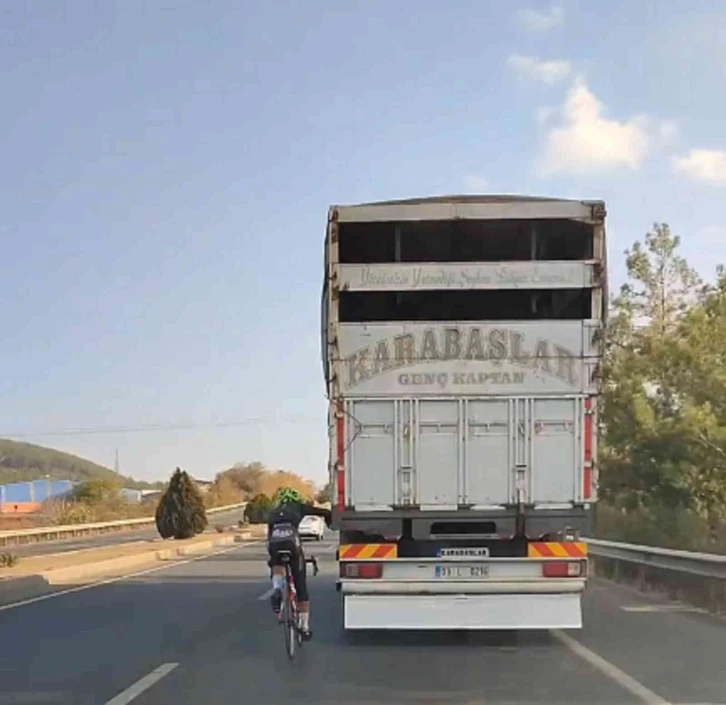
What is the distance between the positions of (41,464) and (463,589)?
179 meters

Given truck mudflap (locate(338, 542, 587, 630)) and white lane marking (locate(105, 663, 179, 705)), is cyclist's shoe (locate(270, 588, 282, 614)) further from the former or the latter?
white lane marking (locate(105, 663, 179, 705))

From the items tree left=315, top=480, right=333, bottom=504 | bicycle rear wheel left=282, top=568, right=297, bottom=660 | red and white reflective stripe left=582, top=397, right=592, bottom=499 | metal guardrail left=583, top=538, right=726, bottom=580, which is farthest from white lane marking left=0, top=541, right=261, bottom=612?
red and white reflective stripe left=582, top=397, right=592, bottom=499

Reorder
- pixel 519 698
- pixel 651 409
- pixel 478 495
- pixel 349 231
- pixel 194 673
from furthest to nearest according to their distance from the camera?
pixel 651 409 → pixel 349 231 → pixel 478 495 → pixel 194 673 → pixel 519 698

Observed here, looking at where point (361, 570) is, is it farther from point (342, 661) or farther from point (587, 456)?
point (587, 456)

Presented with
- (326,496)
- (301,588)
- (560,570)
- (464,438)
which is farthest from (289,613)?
(326,496)

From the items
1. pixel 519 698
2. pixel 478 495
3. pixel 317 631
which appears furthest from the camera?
pixel 317 631

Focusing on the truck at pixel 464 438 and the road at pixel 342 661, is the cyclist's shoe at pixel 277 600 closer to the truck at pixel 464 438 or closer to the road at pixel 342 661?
the road at pixel 342 661

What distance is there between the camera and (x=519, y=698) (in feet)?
31.3

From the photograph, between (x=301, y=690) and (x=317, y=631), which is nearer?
(x=301, y=690)

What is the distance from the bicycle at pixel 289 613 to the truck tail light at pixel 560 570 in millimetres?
2538

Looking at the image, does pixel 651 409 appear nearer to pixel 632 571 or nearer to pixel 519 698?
pixel 632 571

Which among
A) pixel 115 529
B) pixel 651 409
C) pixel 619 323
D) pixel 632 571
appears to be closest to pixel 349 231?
pixel 632 571

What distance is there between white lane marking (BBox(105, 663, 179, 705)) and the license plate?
2.74 metres

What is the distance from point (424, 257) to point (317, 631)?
4.60 metres
